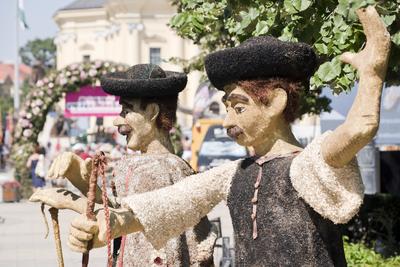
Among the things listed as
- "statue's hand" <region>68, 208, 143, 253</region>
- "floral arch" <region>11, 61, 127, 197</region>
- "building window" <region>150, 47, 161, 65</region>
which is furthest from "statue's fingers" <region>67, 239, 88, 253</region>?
"building window" <region>150, 47, 161, 65</region>

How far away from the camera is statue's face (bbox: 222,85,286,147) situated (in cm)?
380

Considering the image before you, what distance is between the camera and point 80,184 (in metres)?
3.88

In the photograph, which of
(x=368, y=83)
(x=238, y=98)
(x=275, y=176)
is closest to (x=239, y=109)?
(x=238, y=98)

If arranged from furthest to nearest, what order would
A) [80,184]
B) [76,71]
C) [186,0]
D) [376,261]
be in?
[76,71]
[376,261]
[186,0]
[80,184]

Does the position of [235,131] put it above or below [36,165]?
above

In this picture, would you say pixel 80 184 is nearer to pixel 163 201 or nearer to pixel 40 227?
pixel 163 201

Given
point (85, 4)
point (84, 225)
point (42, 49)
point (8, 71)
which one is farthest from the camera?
point (8, 71)

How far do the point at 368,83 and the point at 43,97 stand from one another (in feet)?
64.8

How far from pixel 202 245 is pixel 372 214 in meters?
6.07

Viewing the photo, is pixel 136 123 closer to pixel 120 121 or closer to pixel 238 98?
pixel 120 121

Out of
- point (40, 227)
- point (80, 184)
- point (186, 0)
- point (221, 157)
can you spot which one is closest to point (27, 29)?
point (221, 157)

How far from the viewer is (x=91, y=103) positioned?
23078mm

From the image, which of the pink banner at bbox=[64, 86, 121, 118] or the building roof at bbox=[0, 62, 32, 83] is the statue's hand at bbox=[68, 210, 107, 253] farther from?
the building roof at bbox=[0, 62, 32, 83]

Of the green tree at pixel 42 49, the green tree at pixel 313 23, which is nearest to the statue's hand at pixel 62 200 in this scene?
the green tree at pixel 313 23
